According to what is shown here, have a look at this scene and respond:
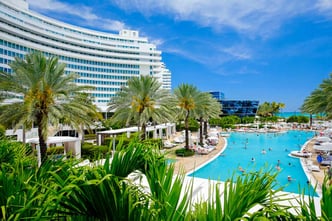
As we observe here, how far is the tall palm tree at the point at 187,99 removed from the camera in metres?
25.7

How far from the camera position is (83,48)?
66500mm

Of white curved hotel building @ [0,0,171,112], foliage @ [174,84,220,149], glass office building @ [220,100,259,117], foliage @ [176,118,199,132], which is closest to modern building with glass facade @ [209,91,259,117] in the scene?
glass office building @ [220,100,259,117]

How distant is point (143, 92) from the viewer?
2141cm

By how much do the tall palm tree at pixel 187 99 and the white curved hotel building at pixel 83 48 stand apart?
21.6 meters

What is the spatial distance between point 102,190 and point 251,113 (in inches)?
3696

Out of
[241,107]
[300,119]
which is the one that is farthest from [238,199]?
[241,107]

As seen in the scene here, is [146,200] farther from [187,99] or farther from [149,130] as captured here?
[149,130]

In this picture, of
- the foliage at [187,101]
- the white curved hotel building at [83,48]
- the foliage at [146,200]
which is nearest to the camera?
the foliage at [146,200]

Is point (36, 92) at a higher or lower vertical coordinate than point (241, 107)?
lower

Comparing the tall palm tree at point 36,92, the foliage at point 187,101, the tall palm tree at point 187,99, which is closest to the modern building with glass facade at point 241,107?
the foliage at point 187,101

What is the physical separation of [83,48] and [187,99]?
50932 millimetres

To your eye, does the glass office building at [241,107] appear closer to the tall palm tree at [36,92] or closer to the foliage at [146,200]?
the tall palm tree at [36,92]

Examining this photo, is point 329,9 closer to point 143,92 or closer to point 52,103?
point 143,92

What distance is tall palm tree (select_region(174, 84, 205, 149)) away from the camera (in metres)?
25.7
